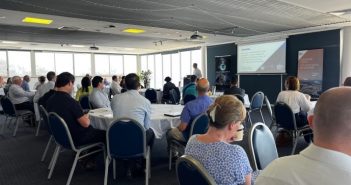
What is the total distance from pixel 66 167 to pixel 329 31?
8.46m

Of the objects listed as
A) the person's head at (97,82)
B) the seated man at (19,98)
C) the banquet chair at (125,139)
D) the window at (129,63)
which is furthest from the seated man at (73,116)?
the window at (129,63)

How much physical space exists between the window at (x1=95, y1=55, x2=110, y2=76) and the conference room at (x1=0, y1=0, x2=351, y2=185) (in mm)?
A: 4219

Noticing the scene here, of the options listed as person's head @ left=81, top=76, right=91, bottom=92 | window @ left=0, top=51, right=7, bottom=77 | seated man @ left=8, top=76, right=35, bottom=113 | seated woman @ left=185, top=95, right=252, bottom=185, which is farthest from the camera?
window @ left=0, top=51, right=7, bottom=77

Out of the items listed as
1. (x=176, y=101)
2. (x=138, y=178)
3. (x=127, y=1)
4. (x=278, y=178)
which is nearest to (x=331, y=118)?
(x=278, y=178)

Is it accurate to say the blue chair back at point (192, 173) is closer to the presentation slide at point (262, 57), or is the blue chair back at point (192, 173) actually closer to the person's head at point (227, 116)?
the person's head at point (227, 116)

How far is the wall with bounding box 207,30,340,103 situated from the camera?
8573mm

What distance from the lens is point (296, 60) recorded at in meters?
9.66

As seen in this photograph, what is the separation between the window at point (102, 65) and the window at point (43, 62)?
2595 mm

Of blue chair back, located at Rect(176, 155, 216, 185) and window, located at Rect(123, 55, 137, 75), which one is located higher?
window, located at Rect(123, 55, 137, 75)

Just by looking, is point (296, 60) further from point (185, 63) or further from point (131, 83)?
point (131, 83)

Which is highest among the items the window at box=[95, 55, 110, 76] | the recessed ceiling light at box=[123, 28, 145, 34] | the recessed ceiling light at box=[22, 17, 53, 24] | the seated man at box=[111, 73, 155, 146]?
the recessed ceiling light at box=[22, 17, 53, 24]

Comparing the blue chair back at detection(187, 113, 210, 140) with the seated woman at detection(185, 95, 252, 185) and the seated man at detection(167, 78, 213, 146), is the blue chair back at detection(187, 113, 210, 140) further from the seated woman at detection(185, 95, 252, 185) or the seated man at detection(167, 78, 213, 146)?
the seated woman at detection(185, 95, 252, 185)

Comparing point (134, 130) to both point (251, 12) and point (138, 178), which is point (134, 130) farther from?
point (251, 12)

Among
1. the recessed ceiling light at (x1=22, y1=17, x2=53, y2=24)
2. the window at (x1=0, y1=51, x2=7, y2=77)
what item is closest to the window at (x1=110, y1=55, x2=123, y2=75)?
the window at (x1=0, y1=51, x2=7, y2=77)
